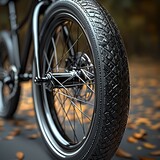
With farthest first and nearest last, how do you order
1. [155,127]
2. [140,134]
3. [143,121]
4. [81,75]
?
1. [143,121]
2. [155,127]
3. [140,134]
4. [81,75]

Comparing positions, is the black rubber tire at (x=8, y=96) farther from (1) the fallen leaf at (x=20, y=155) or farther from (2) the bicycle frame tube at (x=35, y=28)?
(1) the fallen leaf at (x=20, y=155)

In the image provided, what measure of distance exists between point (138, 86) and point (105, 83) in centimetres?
356

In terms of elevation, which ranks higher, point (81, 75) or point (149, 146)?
point (81, 75)

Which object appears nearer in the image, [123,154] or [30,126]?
[123,154]

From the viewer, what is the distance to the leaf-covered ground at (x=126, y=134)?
2312 millimetres

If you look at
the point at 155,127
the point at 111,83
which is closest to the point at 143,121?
the point at 155,127

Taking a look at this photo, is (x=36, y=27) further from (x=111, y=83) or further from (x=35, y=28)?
(x=111, y=83)

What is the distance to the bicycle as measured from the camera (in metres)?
1.66

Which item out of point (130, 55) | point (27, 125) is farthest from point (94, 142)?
point (130, 55)

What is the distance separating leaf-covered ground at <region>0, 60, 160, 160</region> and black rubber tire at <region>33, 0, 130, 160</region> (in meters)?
0.55

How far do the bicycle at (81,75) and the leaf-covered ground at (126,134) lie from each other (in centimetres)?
26

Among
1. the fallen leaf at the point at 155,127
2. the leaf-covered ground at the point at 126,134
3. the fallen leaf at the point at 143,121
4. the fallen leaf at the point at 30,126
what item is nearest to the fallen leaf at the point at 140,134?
the leaf-covered ground at the point at 126,134

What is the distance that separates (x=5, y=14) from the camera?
825 centimetres

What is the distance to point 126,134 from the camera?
2.79 metres
